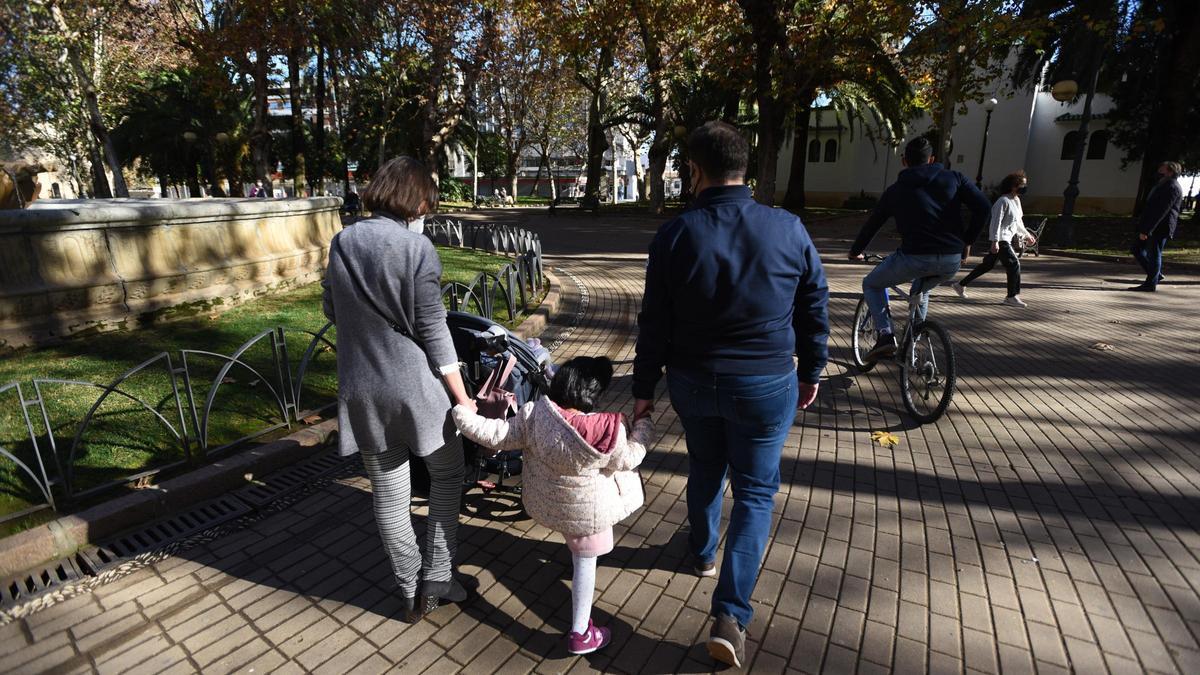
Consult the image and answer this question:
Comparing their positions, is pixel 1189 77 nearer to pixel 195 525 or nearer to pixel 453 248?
pixel 453 248

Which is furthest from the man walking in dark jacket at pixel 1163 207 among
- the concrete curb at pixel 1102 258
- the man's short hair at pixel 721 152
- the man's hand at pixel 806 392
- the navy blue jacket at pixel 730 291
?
the man's short hair at pixel 721 152

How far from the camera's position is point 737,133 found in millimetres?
2283

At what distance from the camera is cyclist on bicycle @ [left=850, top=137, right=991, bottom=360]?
181 inches

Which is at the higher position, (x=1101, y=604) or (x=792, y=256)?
(x=792, y=256)

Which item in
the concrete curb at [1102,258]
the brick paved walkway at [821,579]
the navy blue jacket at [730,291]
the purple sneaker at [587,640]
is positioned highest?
the navy blue jacket at [730,291]

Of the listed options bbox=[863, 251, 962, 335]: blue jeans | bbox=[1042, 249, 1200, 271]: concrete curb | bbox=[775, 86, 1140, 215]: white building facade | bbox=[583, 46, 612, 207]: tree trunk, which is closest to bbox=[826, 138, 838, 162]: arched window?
bbox=[775, 86, 1140, 215]: white building facade

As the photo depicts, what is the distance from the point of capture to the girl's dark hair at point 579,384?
234 cm

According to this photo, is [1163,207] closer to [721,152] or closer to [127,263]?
[721,152]

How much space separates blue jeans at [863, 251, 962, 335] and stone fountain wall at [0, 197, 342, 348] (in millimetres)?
7310

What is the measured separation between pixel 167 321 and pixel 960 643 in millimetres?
7882

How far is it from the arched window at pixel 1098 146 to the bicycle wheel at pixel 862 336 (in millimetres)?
33138

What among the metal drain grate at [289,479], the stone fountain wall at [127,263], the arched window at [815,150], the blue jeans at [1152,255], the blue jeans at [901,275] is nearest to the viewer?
the metal drain grate at [289,479]

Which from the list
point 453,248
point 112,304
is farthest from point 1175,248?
point 112,304

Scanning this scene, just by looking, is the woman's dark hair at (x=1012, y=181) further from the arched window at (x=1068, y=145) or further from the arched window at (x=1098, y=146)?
the arched window at (x=1068, y=145)
